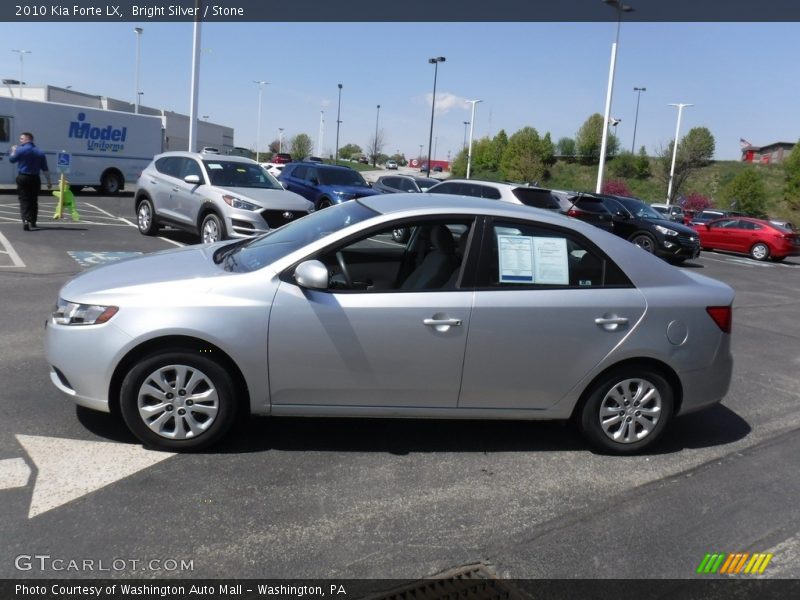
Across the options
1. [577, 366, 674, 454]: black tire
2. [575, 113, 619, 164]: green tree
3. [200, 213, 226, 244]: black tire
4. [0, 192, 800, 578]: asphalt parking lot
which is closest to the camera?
[0, 192, 800, 578]: asphalt parking lot

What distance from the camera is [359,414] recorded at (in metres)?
4.39

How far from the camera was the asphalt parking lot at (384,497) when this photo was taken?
330cm

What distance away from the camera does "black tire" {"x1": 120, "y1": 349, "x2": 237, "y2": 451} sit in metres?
4.11

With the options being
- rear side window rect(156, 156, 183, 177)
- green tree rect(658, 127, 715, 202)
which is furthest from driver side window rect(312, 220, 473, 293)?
green tree rect(658, 127, 715, 202)

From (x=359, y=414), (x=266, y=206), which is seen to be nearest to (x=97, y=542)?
(x=359, y=414)

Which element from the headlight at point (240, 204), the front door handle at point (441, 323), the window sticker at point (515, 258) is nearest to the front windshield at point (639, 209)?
the headlight at point (240, 204)

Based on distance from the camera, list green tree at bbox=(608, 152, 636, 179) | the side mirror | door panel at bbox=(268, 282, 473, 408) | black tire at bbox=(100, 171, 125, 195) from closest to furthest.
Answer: the side mirror
door panel at bbox=(268, 282, 473, 408)
black tire at bbox=(100, 171, 125, 195)
green tree at bbox=(608, 152, 636, 179)

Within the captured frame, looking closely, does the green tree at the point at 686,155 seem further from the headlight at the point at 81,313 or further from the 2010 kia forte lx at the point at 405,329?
the headlight at the point at 81,313

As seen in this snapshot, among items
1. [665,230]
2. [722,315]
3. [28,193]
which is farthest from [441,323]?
[665,230]

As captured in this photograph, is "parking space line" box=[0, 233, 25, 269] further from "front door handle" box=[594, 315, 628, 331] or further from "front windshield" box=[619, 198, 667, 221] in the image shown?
"front windshield" box=[619, 198, 667, 221]

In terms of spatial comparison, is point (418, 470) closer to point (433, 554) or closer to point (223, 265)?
point (433, 554)

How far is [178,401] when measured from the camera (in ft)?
13.6

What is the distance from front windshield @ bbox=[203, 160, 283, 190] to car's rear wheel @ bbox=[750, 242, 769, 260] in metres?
18.2
